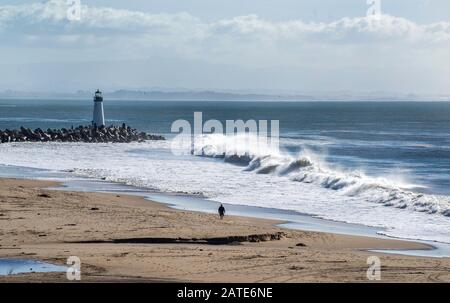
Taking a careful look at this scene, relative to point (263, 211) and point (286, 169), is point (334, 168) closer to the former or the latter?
point (286, 169)

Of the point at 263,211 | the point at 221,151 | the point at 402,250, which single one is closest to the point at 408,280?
the point at 402,250

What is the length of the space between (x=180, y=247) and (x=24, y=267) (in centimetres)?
422

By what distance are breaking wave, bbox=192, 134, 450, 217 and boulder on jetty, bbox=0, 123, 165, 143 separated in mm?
10024

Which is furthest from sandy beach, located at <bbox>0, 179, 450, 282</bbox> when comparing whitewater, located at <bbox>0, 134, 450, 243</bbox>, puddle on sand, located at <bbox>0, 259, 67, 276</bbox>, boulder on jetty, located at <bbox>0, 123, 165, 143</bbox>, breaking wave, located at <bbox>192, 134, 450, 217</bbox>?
boulder on jetty, located at <bbox>0, 123, 165, 143</bbox>

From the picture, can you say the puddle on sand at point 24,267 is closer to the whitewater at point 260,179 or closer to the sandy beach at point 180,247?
the sandy beach at point 180,247

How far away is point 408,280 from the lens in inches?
637

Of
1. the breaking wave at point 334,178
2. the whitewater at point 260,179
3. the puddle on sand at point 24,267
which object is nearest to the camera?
the puddle on sand at point 24,267

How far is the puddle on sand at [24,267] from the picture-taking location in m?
15.9

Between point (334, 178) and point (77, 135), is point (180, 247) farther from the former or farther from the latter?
point (77, 135)

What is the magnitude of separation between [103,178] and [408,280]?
2480cm

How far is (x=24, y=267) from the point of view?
16344mm

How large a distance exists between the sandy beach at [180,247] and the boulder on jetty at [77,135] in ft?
129

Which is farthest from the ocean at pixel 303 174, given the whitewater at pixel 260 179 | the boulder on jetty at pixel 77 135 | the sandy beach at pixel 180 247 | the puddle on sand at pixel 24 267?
the puddle on sand at pixel 24 267

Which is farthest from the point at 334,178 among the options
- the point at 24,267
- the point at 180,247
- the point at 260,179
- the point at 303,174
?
the point at 24,267
